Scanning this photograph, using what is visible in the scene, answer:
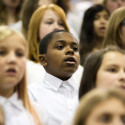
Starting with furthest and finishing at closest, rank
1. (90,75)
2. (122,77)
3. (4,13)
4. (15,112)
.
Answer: (4,13), (90,75), (122,77), (15,112)

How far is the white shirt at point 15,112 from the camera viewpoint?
239 centimetres

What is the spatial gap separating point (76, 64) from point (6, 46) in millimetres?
812

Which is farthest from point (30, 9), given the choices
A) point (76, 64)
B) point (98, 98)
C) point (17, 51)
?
point (98, 98)

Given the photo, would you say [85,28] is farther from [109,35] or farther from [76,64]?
[76,64]

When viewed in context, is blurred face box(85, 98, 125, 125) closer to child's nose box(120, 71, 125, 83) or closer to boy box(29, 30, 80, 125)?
child's nose box(120, 71, 125, 83)

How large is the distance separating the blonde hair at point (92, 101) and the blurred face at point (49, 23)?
192 centimetres

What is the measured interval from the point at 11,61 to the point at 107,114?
579 millimetres

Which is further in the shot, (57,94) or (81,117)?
(57,94)

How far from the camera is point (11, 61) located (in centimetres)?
232

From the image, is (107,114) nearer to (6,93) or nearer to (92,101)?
(92,101)

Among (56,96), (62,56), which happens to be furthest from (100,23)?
(56,96)

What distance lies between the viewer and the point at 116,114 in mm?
1990

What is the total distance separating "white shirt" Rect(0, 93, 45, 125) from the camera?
2395mm

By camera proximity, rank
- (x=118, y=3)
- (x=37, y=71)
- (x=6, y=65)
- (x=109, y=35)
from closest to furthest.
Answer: (x=6, y=65) < (x=37, y=71) < (x=109, y=35) < (x=118, y=3)
